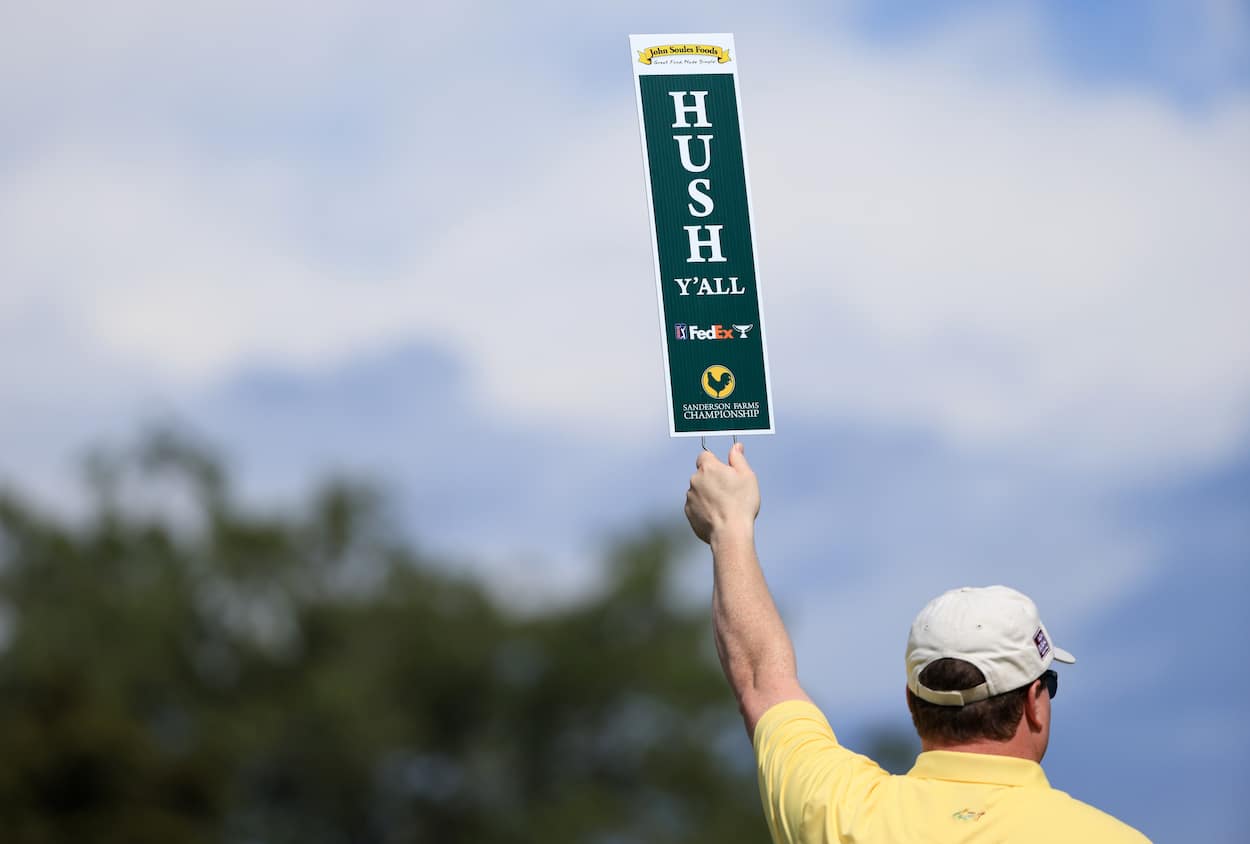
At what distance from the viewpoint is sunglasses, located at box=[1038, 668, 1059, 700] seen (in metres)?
3.34

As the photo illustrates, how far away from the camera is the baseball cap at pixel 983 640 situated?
3.26 metres

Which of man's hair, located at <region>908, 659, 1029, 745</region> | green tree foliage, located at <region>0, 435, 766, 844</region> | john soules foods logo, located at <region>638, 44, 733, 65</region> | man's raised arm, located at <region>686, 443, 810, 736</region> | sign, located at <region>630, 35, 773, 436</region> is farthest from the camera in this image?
green tree foliage, located at <region>0, 435, 766, 844</region>

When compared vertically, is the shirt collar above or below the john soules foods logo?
below

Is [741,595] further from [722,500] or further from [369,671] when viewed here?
[369,671]

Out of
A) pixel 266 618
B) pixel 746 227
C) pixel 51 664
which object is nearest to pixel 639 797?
pixel 266 618

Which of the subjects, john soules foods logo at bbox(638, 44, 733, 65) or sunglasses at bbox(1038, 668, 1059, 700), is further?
john soules foods logo at bbox(638, 44, 733, 65)

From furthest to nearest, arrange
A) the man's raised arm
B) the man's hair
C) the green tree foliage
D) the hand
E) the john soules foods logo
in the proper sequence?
the green tree foliage → the john soules foods logo → the hand → the man's raised arm → the man's hair

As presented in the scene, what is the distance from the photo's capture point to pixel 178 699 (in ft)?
149

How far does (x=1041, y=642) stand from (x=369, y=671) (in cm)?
4383

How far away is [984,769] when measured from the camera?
10.7 feet

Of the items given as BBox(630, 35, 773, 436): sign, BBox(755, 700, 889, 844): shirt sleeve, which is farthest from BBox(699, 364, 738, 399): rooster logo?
BBox(755, 700, 889, 844): shirt sleeve

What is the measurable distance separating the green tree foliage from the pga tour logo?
37.8 metres

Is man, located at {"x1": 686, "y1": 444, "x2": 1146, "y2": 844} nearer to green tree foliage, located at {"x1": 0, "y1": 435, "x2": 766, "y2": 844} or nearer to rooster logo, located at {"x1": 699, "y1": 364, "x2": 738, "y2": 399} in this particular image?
rooster logo, located at {"x1": 699, "y1": 364, "x2": 738, "y2": 399}

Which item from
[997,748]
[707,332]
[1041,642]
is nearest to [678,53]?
[707,332]
